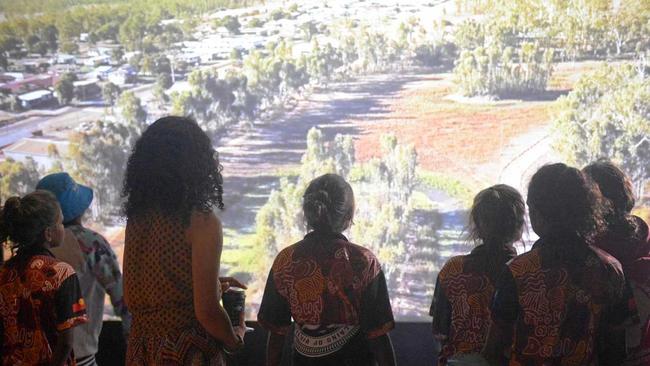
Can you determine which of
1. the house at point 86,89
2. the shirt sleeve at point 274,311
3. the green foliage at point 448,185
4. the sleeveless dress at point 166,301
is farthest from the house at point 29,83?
the sleeveless dress at point 166,301

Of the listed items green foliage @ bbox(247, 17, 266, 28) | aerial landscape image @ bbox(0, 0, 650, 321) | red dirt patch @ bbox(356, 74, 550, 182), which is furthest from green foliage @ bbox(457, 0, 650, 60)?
green foliage @ bbox(247, 17, 266, 28)

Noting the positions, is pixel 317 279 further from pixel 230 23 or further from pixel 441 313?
pixel 230 23

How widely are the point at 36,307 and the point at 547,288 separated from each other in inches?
53.5

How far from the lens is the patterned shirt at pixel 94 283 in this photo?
2336 mm

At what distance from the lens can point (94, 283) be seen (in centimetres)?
238

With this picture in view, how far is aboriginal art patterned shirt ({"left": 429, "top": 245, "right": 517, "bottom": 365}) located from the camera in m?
1.99

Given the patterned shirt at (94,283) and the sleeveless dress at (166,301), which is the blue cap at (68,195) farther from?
the sleeveless dress at (166,301)

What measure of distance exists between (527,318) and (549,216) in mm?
254

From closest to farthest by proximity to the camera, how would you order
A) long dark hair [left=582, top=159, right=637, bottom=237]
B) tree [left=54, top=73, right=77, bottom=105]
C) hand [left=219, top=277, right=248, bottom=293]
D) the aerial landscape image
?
hand [left=219, top=277, right=248, bottom=293]
long dark hair [left=582, top=159, right=637, bottom=237]
the aerial landscape image
tree [left=54, top=73, right=77, bottom=105]

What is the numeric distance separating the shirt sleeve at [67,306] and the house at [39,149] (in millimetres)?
2349

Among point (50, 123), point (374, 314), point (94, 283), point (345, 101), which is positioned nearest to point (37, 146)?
point (50, 123)

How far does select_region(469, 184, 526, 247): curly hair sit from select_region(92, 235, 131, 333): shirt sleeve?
1.19m

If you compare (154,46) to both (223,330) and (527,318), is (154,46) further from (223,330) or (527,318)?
(527,318)

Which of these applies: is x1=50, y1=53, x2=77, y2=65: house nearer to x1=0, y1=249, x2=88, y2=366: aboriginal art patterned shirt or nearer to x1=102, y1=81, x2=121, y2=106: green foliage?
x1=102, y1=81, x2=121, y2=106: green foliage
